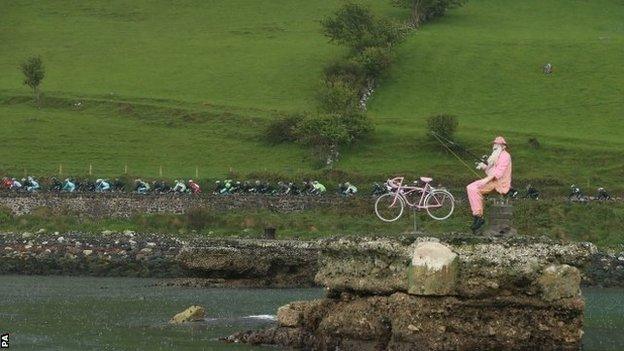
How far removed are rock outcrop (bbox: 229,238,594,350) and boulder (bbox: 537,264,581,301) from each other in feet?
0.08

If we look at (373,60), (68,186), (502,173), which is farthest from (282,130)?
(502,173)

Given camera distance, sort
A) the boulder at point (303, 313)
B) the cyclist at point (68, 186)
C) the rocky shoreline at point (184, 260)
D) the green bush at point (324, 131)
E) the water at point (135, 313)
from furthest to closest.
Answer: the green bush at point (324, 131), the cyclist at point (68, 186), the rocky shoreline at point (184, 260), the water at point (135, 313), the boulder at point (303, 313)

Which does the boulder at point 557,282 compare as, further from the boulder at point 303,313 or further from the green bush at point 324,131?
the green bush at point 324,131

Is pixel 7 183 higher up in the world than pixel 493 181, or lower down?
lower down

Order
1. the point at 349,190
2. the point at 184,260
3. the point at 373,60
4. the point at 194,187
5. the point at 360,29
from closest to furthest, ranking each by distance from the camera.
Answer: the point at 184,260 < the point at 349,190 < the point at 194,187 < the point at 373,60 < the point at 360,29

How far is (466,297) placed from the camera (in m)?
34.5

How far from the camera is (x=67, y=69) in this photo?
484 feet

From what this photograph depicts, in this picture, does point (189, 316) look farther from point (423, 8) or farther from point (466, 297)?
point (423, 8)

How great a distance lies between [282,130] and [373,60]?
1952 centimetres

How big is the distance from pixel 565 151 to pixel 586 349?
7207 cm

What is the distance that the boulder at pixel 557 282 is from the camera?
114ft

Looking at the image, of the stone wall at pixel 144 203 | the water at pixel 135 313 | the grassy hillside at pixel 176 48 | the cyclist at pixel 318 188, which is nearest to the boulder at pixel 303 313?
the water at pixel 135 313

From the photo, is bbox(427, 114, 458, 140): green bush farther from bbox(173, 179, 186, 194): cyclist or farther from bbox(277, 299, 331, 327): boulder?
bbox(277, 299, 331, 327): boulder

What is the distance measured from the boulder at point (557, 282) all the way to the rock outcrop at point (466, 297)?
1.0 inches
